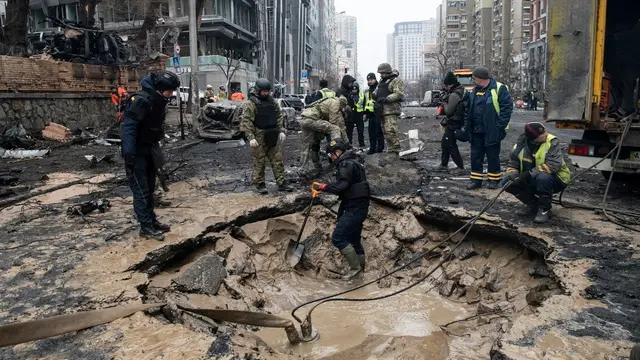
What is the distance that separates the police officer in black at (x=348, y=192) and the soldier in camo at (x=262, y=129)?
72.0 inches

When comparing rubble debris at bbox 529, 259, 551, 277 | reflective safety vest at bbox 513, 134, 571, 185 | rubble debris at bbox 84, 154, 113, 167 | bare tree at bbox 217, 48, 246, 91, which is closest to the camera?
rubble debris at bbox 529, 259, 551, 277

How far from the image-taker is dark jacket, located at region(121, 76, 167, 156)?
4586 millimetres

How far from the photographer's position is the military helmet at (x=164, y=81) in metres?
4.67

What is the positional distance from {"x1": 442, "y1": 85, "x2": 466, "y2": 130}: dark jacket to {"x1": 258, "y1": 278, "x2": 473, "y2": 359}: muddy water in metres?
3.45

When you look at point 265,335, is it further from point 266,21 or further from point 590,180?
point 266,21

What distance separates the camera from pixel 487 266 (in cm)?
510

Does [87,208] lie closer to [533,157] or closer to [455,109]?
[533,157]

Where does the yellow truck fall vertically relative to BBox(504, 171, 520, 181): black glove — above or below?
above

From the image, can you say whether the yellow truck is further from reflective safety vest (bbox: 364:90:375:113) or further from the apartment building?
the apartment building

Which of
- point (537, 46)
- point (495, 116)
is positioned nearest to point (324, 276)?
point (495, 116)

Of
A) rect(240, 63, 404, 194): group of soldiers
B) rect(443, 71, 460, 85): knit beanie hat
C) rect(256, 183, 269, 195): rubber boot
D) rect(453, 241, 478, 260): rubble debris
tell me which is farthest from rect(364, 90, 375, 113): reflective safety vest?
rect(453, 241, 478, 260): rubble debris

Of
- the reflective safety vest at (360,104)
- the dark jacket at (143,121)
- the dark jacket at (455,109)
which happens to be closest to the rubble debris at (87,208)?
the dark jacket at (143,121)

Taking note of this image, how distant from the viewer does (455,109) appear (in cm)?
769

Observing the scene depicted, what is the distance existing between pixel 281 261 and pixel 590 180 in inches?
202
